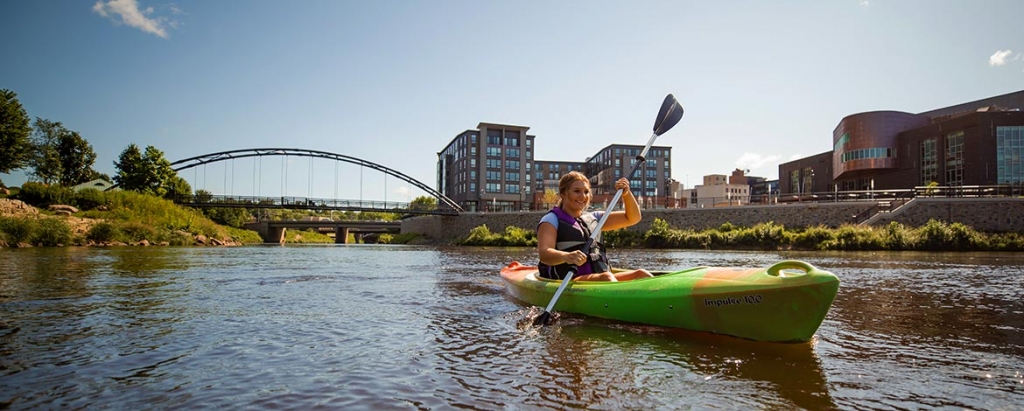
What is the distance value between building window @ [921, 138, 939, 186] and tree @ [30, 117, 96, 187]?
75942mm

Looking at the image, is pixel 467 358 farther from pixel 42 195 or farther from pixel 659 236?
pixel 42 195

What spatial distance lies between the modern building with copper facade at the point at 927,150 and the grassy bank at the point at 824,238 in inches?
723

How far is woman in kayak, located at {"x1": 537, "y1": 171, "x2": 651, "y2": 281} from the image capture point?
6.09 meters

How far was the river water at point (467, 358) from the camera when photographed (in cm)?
312

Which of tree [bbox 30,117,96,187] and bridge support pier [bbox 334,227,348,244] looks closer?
tree [bbox 30,117,96,187]

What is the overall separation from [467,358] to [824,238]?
2932 cm

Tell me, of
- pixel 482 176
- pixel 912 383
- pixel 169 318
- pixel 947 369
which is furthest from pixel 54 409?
pixel 482 176

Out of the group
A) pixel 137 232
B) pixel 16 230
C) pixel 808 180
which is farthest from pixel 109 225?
pixel 808 180

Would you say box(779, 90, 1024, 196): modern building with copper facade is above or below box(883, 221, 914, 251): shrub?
above

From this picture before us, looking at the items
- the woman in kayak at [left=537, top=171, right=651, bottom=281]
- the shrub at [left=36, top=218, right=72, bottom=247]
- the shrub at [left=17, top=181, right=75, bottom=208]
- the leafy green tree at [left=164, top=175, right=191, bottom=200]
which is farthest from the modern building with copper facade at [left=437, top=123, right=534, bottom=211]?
the woman in kayak at [left=537, top=171, right=651, bottom=281]

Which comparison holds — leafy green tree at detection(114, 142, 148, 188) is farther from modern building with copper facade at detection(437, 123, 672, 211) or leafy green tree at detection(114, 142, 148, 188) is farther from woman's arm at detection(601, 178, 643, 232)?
woman's arm at detection(601, 178, 643, 232)

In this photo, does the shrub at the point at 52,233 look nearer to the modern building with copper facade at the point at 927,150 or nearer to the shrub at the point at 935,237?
the shrub at the point at 935,237

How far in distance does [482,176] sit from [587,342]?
75.4 m

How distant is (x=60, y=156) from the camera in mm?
52531
